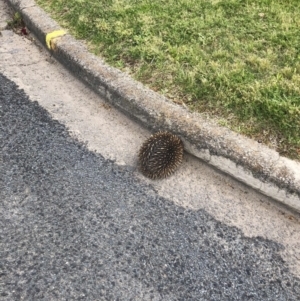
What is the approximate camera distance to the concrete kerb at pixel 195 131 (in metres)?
3.08

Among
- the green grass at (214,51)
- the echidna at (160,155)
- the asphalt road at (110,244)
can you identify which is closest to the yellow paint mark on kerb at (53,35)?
the green grass at (214,51)

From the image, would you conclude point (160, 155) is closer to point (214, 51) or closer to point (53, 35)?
point (214, 51)

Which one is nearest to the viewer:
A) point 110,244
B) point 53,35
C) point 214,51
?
point 110,244

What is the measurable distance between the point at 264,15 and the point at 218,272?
295 centimetres

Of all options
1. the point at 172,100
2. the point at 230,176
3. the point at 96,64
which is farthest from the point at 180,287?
the point at 96,64

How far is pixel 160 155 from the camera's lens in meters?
3.29

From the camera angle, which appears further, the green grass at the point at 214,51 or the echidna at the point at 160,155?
the green grass at the point at 214,51

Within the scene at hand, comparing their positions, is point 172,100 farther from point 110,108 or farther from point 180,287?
point 180,287

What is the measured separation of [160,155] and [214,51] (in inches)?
53.1

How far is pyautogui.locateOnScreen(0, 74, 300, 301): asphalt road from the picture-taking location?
104 inches

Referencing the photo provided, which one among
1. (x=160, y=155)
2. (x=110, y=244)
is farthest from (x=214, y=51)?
(x=110, y=244)

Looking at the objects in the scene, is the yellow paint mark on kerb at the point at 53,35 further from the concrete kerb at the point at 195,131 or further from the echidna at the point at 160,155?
the echidna at the point at 160,155

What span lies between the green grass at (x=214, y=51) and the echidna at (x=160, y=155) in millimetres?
437

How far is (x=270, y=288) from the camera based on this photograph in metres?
2.67
